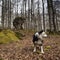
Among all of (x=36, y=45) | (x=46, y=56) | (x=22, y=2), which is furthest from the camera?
(x=22, y=2)

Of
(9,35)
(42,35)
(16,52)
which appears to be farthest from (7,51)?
(9,35)

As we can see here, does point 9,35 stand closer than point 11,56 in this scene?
No

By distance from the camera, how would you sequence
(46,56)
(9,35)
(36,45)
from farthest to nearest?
(9,35) < (36,45) < (46,56)

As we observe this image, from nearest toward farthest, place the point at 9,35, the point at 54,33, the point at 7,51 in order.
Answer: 1. the point at 7,51
2. the point at 9,35
3. the point at 54,33

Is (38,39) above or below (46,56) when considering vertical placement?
above

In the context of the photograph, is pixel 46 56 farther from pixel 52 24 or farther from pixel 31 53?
pixel 52 24

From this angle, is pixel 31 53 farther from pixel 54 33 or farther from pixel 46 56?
pixel 54 33

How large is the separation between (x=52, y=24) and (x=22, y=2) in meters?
37.5

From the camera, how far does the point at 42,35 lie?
1070cm

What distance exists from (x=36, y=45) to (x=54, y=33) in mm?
8988

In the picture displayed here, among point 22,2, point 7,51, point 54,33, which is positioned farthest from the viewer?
point 22,2

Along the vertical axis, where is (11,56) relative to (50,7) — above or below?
below

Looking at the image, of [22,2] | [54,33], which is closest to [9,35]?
[54,33]

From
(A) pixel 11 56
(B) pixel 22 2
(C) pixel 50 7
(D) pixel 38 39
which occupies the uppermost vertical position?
(B) pixel 22 2
